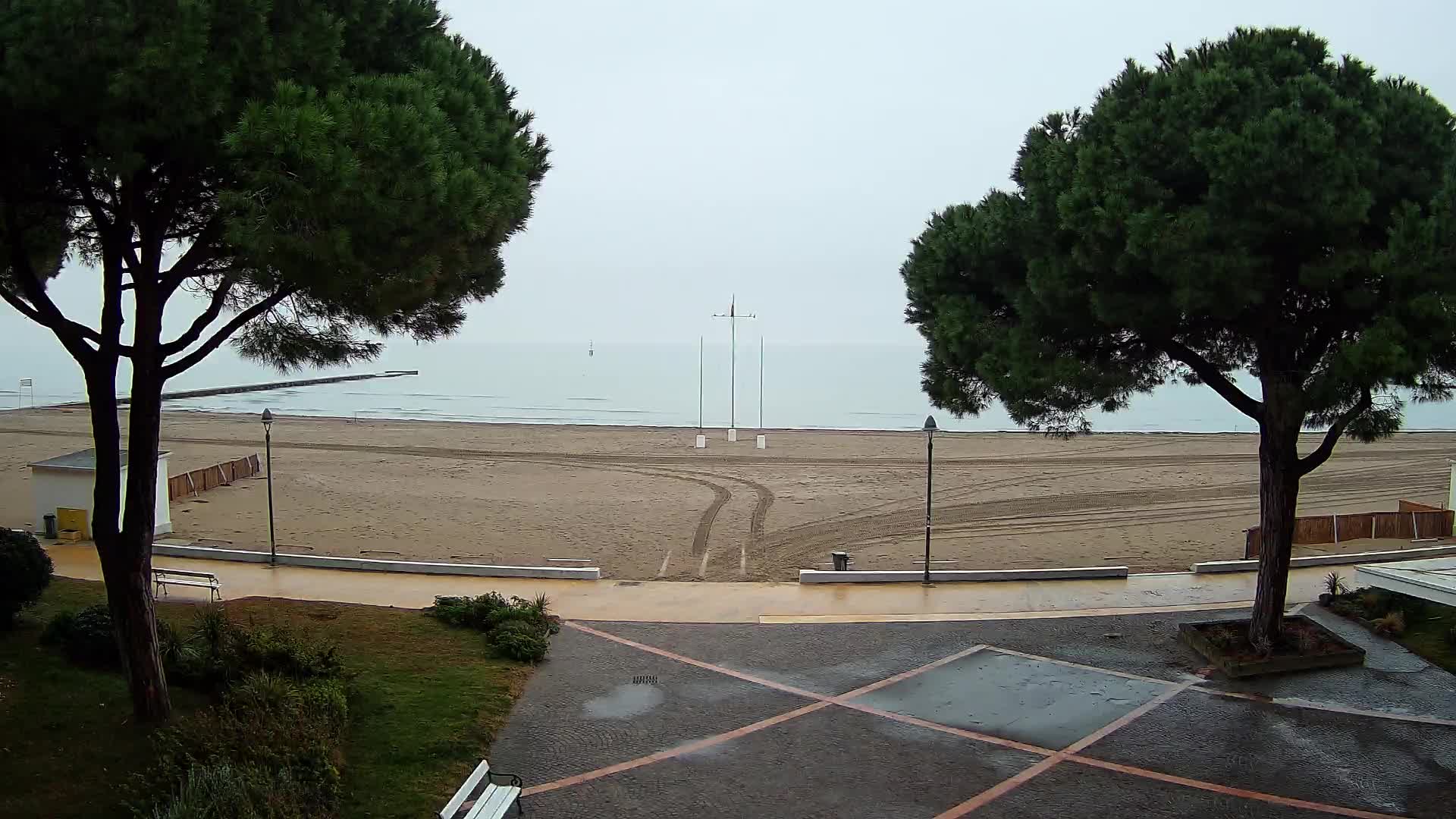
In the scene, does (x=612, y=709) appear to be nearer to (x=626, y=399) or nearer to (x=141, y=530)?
(x=141, y=530)

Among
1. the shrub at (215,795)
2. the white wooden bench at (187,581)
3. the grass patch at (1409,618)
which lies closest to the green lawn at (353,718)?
the shrub at (215,795)

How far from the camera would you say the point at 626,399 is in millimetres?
82188

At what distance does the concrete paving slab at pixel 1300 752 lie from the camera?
799 cm

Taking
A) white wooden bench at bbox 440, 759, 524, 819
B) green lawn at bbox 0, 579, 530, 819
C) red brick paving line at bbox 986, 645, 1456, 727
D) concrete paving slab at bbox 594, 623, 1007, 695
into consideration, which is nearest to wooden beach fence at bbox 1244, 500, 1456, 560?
red brick paving line at bbox 986, 645, 1456, 727

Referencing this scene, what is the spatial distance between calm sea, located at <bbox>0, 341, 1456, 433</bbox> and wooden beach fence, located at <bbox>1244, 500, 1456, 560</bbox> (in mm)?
26094

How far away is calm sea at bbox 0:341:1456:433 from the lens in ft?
209

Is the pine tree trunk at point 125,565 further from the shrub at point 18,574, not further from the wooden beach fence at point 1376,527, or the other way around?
the wooden beach fence at point 1376,527

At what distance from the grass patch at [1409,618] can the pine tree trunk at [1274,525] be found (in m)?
2.02

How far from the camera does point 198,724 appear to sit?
7629 millimetres

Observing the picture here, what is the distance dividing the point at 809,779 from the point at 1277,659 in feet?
20.6

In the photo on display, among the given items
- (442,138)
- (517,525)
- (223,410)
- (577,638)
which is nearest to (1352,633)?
(577,638)

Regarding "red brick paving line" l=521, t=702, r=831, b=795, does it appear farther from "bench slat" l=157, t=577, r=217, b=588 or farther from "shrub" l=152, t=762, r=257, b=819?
"bench slat" l=157, t=577, r=217, b=588

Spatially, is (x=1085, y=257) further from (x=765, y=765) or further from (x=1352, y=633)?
(x=1352, y=633)

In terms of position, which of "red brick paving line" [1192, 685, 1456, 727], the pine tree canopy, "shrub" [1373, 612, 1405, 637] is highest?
the pine tree canopy
